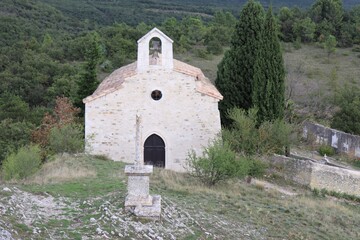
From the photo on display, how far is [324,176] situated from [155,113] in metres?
6.92

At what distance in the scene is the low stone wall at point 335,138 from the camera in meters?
25.4

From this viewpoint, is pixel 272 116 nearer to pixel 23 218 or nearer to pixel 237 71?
pixel 237 71

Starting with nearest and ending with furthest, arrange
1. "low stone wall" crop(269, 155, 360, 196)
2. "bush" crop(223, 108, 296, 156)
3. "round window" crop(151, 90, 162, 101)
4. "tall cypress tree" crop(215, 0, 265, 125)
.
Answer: "low stone wall" crop(269, 155, 360, 196)
"round window" crop(151, 90, 162, 101)
"bush" crop(223, 108, 296, 156)
"tall cypress tree" crop(215, 0, 265, 125)

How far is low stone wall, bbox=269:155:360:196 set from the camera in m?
19.2

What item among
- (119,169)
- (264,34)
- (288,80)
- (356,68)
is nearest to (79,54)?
(288,80)

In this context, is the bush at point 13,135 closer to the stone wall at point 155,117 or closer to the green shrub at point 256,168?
the stone wall at point 155,117

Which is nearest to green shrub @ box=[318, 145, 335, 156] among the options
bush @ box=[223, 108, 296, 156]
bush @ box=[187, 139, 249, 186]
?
bush @ box=[223, 108, 296, 156]

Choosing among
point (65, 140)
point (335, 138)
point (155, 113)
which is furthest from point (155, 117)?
point (335, 138)

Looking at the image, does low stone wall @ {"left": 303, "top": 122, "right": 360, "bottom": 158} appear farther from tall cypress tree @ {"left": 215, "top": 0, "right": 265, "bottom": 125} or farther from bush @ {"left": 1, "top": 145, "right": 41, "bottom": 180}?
bush @ {"left": 1, "top": 145, "right": 41, "bottom": 180}

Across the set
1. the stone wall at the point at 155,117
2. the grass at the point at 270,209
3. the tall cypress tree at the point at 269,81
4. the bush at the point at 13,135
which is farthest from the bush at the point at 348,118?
the bush at the point at 13,135

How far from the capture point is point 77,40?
50125 millimetres

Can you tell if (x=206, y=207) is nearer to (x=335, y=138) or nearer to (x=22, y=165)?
(x=22, y=165)

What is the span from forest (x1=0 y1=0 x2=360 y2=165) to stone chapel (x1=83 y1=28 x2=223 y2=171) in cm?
536

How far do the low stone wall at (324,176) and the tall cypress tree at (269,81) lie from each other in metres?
3.01
